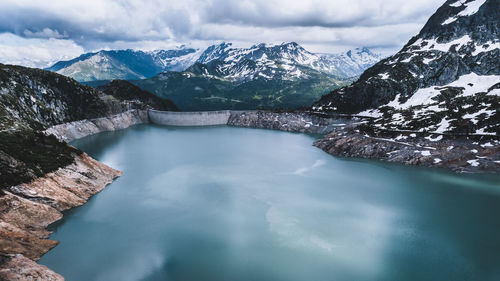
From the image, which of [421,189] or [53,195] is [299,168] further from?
[53,195]

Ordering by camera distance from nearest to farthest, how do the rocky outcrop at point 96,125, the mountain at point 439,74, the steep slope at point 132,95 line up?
1. the rocky outcrop at point 96,125
2. the mountain at point 439,74
3. the steep slope at point 132,95

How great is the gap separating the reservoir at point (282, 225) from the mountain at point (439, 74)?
42437 millimetres

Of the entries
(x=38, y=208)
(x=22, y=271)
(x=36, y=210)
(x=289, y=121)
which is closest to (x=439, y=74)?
(x=289, y=121)

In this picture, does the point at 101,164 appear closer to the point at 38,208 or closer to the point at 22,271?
the point at 38,208

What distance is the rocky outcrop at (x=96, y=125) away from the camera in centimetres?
10547

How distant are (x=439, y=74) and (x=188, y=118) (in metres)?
110

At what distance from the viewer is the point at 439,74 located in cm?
13550

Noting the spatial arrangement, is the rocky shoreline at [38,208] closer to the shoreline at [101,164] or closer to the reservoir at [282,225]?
the shoreline at [101,164]

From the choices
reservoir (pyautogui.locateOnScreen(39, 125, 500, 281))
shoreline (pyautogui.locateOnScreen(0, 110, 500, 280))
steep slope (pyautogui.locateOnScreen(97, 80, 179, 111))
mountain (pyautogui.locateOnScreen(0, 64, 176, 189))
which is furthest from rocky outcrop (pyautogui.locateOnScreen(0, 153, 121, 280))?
steep slope (pyautogui.locateOnScreen(97, 80, 179, 111))

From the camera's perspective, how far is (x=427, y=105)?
110 metres

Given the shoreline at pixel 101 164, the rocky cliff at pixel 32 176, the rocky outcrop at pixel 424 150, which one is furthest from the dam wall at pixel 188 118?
the rocky outcrop at pixel 424 150

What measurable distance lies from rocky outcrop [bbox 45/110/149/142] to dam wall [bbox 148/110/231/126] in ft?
26.3

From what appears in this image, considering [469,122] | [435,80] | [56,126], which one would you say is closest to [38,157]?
[56,126]

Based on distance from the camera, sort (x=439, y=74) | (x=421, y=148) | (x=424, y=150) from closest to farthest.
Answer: (x=424, y=150)
(x=421, y=148)
(x=439, y=74)
